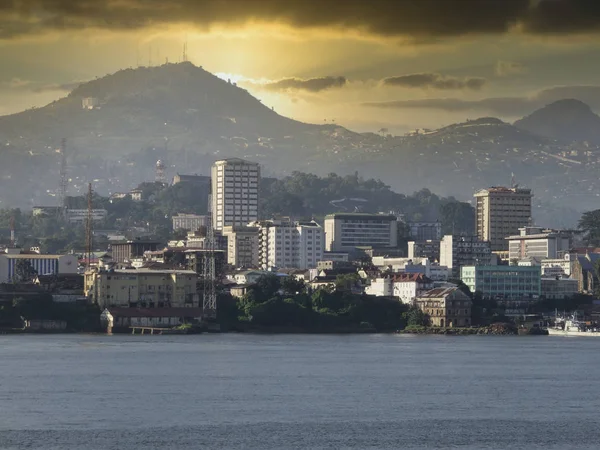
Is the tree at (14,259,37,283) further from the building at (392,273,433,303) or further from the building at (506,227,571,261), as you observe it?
the building at (506,227,571,261)

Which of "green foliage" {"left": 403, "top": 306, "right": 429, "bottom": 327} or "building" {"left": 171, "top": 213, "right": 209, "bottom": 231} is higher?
"building" {"left": 171, "top": 213, "right": 209, "bottom": 231}

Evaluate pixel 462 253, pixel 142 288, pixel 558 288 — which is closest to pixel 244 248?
pixel 462 253

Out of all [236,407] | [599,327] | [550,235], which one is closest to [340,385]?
[236,407]

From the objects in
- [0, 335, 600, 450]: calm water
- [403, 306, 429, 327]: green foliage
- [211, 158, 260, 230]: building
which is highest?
[211, 158, 260, 230]: building

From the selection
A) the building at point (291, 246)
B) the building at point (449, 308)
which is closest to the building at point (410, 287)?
the building at point (449, 308)

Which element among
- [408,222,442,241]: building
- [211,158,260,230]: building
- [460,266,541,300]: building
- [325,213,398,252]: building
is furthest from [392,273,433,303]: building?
[211,158,260,230]: building
